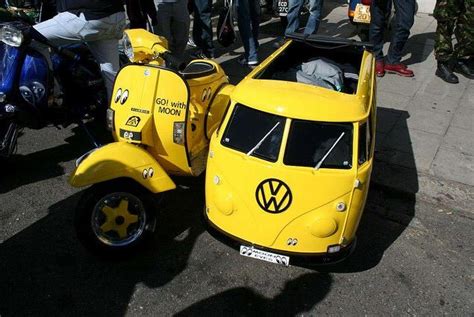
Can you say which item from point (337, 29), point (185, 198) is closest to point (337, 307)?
point (185, 198)

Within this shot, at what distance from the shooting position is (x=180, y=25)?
19.0ft

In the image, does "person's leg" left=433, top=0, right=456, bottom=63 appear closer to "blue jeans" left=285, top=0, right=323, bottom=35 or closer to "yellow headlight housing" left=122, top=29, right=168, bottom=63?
"blue jeans" left=285, top=0, right=323, bottom=35

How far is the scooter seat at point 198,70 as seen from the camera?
361cm

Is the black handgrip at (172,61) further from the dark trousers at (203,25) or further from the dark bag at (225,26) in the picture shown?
the dark bag at (225,26)

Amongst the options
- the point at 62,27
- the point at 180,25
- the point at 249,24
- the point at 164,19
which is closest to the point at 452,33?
the point at 249,24

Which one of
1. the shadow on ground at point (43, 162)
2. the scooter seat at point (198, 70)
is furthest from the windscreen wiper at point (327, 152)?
the shadow on ground at point (43, 162)

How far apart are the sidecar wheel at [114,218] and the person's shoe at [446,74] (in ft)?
16.2

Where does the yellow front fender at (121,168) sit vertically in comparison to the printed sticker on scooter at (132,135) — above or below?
below

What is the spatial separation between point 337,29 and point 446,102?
3.22 metres

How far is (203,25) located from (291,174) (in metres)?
4.09

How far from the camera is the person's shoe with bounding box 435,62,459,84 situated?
20.3ft

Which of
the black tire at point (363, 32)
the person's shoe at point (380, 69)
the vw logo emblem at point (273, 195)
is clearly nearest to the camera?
the vw logo emblem at point (273, 195)

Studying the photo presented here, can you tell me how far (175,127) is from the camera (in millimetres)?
3357

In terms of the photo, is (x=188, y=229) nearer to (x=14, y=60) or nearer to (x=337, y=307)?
(x=337, y=307)
